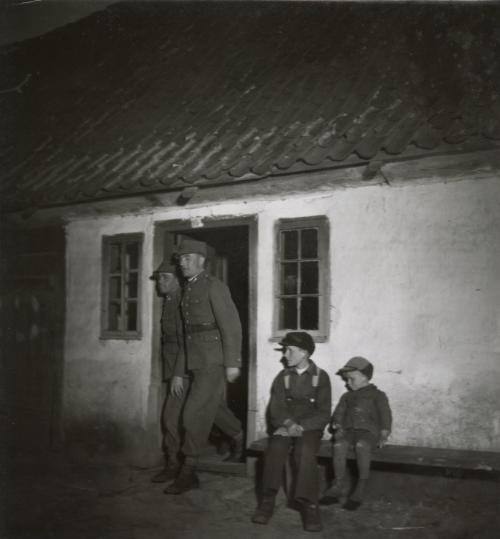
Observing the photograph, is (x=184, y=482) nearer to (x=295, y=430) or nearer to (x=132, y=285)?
(x=295, y=430)

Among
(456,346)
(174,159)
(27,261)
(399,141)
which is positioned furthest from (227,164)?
(27,261)

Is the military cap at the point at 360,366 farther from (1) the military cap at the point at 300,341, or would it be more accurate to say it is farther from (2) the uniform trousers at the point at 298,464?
(2) the uniform trousers at the point at 298,464

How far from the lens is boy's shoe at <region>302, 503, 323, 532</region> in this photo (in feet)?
14.3

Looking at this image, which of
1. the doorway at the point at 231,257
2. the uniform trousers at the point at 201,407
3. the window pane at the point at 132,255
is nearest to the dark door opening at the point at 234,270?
the doorway at the point at 231,257

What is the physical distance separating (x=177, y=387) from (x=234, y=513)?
1527 millimetres

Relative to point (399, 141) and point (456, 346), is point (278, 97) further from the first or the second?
point (456, 346)

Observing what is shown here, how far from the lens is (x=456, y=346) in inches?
193

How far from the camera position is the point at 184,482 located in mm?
5320

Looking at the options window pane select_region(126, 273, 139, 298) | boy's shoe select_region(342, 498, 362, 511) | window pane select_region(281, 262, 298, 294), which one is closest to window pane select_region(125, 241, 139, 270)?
window pane select_region(126, 273, 139, 298)

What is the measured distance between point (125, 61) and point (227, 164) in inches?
166

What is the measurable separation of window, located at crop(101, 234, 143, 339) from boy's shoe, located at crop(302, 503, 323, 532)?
3.14 m

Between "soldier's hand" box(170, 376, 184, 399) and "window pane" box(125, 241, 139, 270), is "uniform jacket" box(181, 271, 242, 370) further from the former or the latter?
"window pane" box(125, 241, 139, 270)

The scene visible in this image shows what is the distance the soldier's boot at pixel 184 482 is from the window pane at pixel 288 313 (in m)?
1.73

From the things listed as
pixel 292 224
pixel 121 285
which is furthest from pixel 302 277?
pixel 121 285
